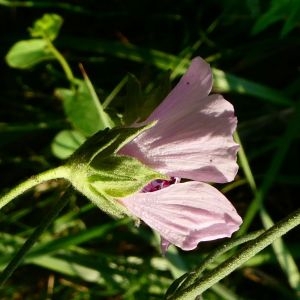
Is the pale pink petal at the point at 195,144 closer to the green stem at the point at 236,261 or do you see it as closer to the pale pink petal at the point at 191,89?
the pale pink petal at the point at 191,89

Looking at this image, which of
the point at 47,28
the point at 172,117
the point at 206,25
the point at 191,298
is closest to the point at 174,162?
the point at 172,117

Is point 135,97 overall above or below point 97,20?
below

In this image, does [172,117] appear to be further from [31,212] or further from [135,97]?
[31,212]

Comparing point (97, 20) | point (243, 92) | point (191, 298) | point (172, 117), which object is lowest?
point (191, 298)

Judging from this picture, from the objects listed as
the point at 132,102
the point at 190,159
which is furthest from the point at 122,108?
the point at 190,159

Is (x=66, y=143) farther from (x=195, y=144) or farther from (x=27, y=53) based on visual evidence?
(x=195, y=144)

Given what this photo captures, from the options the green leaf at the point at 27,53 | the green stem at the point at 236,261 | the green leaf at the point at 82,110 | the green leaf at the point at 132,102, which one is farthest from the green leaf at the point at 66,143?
the green stem at the point at 236,261

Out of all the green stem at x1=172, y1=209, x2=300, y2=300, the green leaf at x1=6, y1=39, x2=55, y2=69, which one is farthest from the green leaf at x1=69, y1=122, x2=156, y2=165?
the green leaf at x1=6, y1=39, x2=55, y2=69
